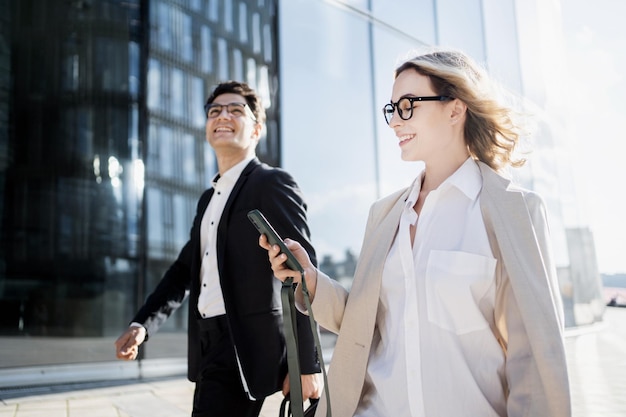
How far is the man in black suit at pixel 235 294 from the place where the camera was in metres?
2.26

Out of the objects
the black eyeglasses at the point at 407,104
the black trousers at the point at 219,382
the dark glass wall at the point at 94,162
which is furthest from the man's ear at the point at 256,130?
the dark glass wall at the point at 94,162

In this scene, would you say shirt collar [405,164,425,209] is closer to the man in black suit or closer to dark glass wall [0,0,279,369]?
the man in black suit

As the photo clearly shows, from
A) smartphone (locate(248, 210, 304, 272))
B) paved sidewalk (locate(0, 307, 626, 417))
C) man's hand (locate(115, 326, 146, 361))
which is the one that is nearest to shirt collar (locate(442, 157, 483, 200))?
smartphone (locate(248, 210, 304, 272))

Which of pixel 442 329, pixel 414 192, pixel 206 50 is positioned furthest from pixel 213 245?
pixel 206 50

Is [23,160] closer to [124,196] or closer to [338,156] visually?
[124,196]

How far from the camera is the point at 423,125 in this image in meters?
1.77

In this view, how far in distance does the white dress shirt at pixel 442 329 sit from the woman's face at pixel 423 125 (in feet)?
0.49

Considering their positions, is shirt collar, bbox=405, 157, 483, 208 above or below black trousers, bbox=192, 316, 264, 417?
above

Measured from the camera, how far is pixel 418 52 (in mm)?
1912

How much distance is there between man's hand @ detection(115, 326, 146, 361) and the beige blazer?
3.39 feet

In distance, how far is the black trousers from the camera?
2.21m

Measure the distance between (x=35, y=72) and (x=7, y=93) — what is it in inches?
15.3

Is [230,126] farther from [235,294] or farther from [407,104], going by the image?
[407,104]

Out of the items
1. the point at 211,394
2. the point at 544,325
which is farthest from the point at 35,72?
the point at 544,325
